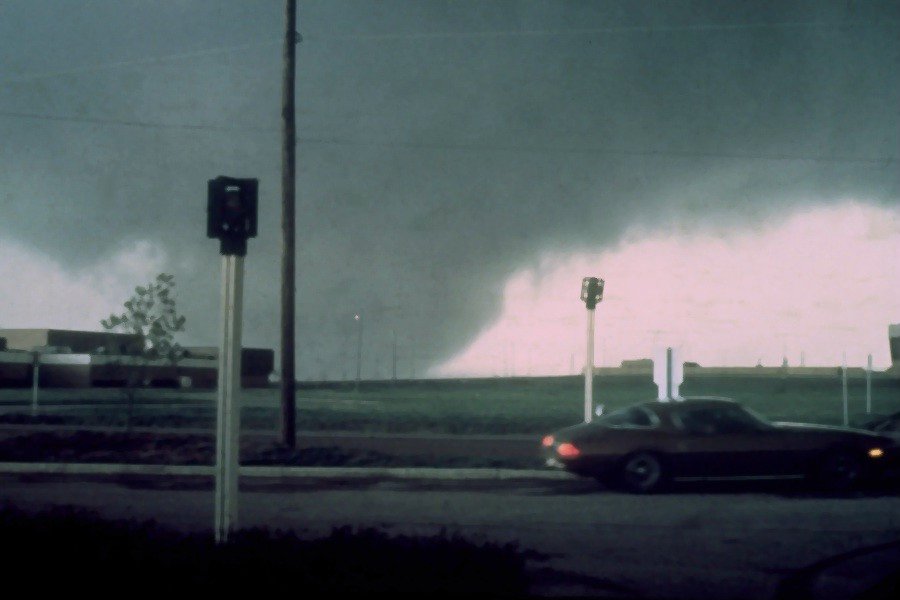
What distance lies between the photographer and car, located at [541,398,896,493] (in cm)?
1453

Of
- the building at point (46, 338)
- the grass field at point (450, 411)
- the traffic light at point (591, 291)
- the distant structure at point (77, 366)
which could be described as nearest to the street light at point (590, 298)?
the traffic light at point (591, 291)

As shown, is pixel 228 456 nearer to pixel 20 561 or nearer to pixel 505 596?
pixel 20 561

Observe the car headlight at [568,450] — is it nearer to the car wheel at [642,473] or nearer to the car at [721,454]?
the car at [721,454]

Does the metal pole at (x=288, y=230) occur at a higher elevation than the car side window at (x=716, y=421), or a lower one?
higher

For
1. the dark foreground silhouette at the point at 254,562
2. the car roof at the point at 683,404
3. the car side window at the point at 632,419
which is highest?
the car roof at the point at 683,404

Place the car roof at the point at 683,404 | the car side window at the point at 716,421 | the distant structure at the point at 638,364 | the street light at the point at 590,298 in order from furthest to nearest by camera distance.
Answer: the distant structure at the point at 638,364 → the street light at the point at 590,298 → the car roof at the point at 683,404 → the car side window at the point at 716,421

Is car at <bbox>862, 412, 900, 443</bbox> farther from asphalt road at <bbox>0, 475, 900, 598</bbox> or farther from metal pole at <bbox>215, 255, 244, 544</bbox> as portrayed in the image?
metal pole at <bbox>215, 255, 244, 544</bbox>

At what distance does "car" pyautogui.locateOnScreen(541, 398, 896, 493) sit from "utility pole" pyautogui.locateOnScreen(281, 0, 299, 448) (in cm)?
693

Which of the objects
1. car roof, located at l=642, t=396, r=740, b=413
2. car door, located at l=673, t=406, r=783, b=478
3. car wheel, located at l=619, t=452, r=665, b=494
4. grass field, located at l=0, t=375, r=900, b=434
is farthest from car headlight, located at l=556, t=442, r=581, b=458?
grass field, located at l=0, t=375, r=900, b=434

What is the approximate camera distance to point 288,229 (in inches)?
795

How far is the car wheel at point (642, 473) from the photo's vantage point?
47.8 feet

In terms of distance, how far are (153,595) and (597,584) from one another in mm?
3287

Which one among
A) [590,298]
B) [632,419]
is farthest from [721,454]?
[590,298]

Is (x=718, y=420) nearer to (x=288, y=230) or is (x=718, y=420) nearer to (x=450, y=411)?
(x=288, y=230)
